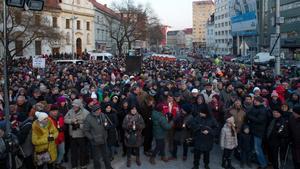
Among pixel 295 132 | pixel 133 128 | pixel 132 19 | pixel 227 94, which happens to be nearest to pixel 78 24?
pixel 132 19

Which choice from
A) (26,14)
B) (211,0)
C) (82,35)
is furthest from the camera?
(211,0)

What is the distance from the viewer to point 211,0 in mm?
195500

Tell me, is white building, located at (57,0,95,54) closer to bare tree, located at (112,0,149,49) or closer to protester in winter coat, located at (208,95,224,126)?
bare tree, located at (112,0,149,49)

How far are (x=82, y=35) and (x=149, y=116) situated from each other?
63.0 meters

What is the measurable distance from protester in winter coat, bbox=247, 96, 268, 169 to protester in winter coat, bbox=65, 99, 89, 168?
151 inches

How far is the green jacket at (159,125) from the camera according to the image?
9.34 metres

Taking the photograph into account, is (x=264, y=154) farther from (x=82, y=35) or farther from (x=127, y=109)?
(x=82, y=35)

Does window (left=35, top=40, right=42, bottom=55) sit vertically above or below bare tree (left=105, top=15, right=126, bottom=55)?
below

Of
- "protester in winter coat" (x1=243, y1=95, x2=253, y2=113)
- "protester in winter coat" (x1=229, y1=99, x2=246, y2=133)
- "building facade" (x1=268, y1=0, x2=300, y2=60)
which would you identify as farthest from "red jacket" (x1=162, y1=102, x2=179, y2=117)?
"building facade" (x1=268, y1=0, x2=300, y2=60)

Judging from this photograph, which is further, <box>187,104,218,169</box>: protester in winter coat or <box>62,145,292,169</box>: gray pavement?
<box>62,145,292,169</box>: gray pavement

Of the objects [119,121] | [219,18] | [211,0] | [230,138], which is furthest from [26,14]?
[211,0]

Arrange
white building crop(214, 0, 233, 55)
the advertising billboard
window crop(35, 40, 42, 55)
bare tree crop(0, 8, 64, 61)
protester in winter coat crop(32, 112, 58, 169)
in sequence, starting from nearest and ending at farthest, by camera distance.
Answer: protester in winter coat crop(32, 112, 58, 169) → bare tree crop(0, 8, 64, 61) → window crop(35, 40, 42, 55) → the advertising billboard → white building crop(214, 0, 233, 55)

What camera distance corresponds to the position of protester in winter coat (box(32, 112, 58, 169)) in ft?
25.5

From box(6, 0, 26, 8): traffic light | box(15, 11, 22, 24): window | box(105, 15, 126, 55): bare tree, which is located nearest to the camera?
box(6, 0, 26, 8): traffic light
